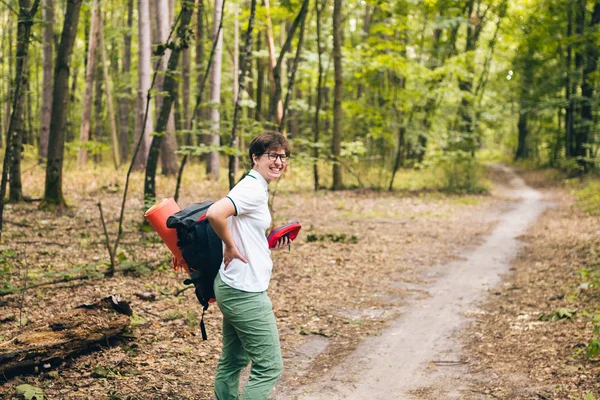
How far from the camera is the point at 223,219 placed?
2902 mm

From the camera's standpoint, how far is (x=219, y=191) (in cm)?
1620

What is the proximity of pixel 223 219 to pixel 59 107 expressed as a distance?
27.7ft

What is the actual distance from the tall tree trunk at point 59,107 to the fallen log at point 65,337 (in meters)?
6.16

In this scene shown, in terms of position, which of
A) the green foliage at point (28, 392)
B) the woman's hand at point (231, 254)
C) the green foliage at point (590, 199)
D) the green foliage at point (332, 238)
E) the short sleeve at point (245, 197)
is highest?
the short sleeve at point (245, 197)

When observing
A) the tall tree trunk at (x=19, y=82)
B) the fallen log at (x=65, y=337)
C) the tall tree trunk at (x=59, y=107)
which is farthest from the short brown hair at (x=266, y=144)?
the tall tree trunk at (x=59, y=107)

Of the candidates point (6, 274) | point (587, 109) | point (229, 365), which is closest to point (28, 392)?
Answer: point (229, 365)

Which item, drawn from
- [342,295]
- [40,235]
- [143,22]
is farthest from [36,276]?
[143,22]

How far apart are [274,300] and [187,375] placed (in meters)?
2.49

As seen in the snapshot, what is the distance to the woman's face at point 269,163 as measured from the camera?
10.4 feet

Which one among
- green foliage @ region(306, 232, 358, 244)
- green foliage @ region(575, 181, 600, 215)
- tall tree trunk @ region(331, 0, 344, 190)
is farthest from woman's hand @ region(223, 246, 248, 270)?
green foliage @ region(575, 181, 600, 215)

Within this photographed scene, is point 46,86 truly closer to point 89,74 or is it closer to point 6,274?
point 89,74

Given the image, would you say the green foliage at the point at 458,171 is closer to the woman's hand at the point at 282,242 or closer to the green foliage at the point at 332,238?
the green foliage at the point at 332,238

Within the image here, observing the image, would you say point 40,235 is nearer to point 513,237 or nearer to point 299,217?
point 299,217

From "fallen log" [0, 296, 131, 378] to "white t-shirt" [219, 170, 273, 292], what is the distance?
2068 mm
